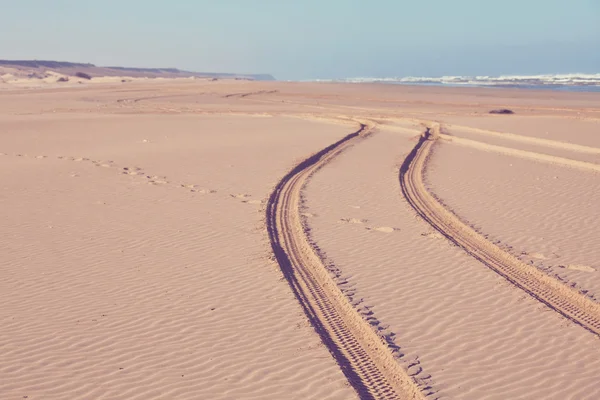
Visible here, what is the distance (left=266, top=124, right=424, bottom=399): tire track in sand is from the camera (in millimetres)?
5406

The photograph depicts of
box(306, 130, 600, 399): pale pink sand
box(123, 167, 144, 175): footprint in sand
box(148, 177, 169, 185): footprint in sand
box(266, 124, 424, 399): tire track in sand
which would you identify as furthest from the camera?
box(123, 167, 144, 175): footprint in sand

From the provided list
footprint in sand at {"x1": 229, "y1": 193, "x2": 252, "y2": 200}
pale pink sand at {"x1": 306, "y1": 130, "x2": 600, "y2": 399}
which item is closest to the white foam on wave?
footprint in sand at {"x1": 229, "y1": 193, "x2": 252, "y2": 200}

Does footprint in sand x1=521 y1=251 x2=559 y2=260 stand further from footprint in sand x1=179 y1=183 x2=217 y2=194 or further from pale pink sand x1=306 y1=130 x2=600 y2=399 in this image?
footprint in sand x1=179 y1=183 x2=217 y2=194

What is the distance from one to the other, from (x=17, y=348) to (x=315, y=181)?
9084 mm

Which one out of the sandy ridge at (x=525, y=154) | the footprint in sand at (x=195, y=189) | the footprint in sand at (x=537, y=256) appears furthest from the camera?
the sandy ridge at (x=525, y=154)

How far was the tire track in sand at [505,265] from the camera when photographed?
7043 millimetres

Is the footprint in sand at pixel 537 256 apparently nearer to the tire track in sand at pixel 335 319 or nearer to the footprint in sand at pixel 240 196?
the tire track in sand at pixel 335 319

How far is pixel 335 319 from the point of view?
6.76 m

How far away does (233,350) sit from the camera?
612 centimetres

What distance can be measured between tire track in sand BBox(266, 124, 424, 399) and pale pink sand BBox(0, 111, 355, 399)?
6.2 inches

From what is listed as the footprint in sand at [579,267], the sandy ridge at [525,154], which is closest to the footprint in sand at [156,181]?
the footprint in sand at [579,267]

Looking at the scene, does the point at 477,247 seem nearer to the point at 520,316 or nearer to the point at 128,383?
the point at 520,316

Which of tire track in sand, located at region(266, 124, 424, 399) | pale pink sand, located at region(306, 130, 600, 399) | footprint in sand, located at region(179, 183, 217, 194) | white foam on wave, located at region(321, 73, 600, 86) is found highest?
white foam on wave, located at region(321, 73, 600, 86)

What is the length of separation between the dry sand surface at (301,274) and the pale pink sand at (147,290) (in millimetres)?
29
